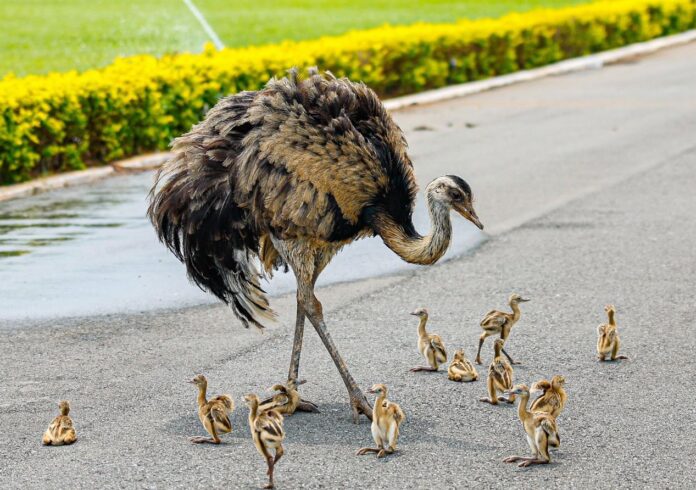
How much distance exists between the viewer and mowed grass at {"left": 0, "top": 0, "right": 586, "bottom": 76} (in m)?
25.3

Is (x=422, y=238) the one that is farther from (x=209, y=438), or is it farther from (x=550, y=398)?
(x=209, y=438)

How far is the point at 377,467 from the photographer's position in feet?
21.6

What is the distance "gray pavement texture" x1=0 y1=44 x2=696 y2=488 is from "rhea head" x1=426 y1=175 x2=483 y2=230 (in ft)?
3.79

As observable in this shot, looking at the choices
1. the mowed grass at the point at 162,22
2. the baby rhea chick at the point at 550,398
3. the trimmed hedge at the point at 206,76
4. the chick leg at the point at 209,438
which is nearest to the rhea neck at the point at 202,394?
the chick leg at the point at 209,438

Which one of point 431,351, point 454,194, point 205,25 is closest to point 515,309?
point 431,351

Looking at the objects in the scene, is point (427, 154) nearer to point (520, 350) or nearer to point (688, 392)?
point (520, 350)

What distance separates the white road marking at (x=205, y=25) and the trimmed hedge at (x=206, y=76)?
16.0 ft

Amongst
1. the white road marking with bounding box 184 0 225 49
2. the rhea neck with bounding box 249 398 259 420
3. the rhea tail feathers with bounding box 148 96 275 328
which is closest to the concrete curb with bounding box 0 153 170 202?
the rhea tail feathers with bounding box 148 96 275 328

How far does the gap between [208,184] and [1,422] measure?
177cm

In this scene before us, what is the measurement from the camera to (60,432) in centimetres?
694

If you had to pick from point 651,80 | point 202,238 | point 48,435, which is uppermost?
point 202,238

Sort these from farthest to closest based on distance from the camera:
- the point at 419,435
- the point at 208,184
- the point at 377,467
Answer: the point at 208,184
the point at 419,435
the point at 377,467

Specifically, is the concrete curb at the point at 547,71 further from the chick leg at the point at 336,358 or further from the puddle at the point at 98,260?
the chick leg at the point at 336,358

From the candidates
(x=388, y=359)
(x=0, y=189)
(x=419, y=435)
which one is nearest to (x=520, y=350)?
(x=388, y=359)
